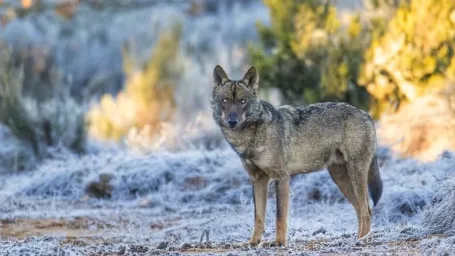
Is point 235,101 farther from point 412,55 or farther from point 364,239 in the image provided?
point 412,55

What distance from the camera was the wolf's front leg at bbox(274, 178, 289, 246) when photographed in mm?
7543

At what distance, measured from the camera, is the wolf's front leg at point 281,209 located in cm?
754

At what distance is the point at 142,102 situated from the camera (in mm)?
18797

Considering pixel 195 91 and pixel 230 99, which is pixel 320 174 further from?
pixel 195 91

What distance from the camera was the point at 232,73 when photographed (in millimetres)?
22734

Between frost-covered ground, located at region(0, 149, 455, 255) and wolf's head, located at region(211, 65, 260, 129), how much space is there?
1.08 m

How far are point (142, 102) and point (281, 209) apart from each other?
11.4m

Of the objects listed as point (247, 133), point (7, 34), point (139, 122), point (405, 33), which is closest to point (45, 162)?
point (139, 122)

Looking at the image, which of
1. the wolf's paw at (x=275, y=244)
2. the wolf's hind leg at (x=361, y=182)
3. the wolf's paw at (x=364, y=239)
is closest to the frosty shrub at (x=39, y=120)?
the wolf's hind leg at (x=361, y=182)

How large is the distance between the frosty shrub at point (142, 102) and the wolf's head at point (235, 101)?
9.15 m

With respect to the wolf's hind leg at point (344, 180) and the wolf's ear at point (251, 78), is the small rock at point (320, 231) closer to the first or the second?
the wolf's hind leg at point (344, 180)

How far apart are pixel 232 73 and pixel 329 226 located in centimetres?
1384

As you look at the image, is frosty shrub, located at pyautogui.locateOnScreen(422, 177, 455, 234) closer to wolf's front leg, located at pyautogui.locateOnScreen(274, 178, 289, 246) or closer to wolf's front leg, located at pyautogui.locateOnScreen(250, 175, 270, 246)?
wolf's front leg, located at pyautogui.locateOnScreen(274, 178, 289, 246)

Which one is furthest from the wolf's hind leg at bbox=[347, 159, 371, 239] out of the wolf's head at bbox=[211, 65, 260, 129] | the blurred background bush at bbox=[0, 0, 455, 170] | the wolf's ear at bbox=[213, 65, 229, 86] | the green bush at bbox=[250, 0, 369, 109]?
the green bush at bbox=[250, 0, 369, 109]
